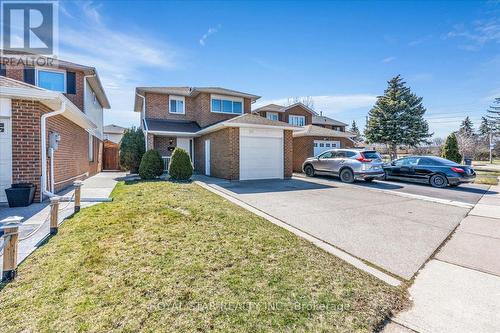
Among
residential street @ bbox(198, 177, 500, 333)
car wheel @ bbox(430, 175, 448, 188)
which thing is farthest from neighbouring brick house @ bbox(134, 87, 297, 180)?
car wheel @ bbox(430, 175, 448, 188)

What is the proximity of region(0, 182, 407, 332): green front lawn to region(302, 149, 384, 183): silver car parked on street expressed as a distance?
939 centimetres

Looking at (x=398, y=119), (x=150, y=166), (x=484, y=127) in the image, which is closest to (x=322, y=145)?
(x=398, y=119)

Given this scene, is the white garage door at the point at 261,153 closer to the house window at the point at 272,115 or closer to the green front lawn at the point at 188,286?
the green front lawn at the point at 188,286

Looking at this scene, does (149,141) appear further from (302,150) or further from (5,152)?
(302,150)

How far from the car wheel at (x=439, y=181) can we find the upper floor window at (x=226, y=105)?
1254 centimetres

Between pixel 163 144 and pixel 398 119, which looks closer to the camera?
pixel 163 144

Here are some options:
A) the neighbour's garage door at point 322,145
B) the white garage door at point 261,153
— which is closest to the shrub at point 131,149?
the white garage door at point 261,153

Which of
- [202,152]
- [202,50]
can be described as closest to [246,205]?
[202,50]

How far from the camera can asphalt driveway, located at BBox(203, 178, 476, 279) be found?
3963 millimetres

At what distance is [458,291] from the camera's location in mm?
2898

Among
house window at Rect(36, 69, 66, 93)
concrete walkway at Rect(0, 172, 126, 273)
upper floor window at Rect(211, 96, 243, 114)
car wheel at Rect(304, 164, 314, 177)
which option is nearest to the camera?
concrete walkway at Rect(0, 172, 126, 273)

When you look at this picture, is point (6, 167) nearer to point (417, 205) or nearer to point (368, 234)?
point (368, 234)

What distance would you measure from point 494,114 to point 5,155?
61.2 m

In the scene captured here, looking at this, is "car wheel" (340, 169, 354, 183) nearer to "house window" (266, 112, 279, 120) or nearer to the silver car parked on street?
the silver car parked on street
